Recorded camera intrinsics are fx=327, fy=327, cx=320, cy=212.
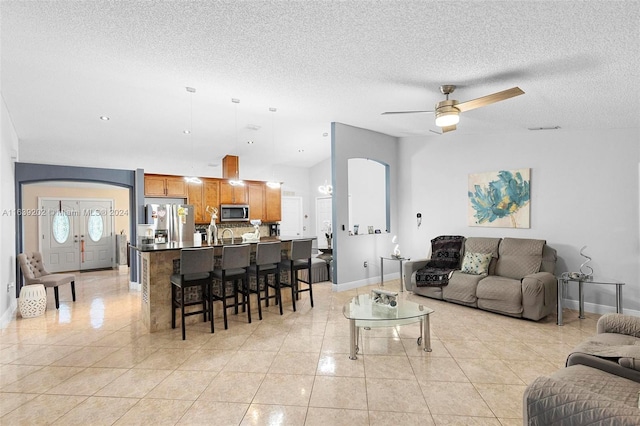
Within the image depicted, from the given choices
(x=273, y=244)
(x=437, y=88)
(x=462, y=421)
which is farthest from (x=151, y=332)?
(x=437, y=88)

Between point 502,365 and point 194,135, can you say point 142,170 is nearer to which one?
point 194,135

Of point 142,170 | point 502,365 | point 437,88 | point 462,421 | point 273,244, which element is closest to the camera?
point 462,421

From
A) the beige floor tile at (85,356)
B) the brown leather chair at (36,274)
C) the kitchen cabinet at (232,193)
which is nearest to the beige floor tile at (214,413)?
the beige floor tile at (85,356)

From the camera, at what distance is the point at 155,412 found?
7.57 ft

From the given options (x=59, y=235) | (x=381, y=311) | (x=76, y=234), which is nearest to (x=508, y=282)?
(x=381, y=311)

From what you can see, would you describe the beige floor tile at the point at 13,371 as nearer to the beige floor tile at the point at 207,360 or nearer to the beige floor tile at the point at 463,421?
the beige floor tile at the point at 207,360

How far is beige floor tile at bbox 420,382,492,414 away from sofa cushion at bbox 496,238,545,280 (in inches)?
106

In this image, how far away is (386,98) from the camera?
405 centimetres

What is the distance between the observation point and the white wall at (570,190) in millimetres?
4246

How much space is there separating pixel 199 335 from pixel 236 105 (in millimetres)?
3035

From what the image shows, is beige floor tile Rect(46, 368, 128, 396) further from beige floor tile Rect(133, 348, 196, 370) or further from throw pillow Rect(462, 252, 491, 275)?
throw pillow Rect(462, 252, 491, 275)

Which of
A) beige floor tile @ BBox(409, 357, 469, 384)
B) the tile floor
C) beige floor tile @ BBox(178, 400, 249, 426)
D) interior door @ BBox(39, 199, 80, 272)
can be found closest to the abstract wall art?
the tile floor

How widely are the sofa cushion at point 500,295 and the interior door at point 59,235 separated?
9.56 meters

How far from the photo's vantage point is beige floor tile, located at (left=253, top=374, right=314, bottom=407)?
7.99ft
